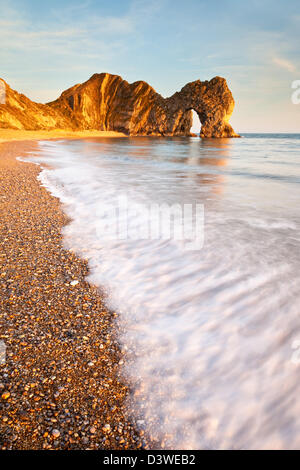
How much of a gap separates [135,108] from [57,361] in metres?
115

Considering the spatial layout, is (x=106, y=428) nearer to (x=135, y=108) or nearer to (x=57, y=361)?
(x=57, y=361)

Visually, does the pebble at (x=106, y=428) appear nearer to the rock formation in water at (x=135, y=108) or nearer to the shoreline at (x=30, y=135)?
the shoreline at (x=30, y=135)

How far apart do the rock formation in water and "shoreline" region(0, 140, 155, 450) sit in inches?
3149

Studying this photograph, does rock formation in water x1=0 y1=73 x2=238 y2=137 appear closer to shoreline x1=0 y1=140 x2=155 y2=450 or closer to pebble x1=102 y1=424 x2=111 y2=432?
shoreline x1=0 y1=140 x2=155 y2=450

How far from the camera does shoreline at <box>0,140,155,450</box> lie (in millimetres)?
1562

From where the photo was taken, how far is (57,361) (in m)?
2.03

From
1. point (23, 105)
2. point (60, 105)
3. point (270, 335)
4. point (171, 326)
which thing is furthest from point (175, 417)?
point (60, 105)

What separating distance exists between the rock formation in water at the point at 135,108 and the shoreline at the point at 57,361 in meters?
80.0

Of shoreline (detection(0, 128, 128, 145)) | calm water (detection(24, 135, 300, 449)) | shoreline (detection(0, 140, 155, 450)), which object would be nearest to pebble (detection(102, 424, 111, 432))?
shoreline (detection(0, 140, 155, 450))

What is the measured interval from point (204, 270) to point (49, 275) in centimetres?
217

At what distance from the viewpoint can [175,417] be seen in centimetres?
173

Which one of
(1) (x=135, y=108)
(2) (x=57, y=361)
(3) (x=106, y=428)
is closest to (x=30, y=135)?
(2) (x=57, y=361)

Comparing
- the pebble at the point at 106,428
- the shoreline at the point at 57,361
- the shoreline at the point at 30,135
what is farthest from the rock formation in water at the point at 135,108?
the pebble at the point at 106,428

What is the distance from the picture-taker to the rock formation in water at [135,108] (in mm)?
89700
